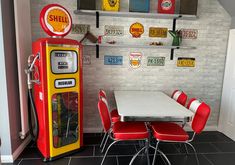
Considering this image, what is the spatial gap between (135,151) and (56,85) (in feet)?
4.64

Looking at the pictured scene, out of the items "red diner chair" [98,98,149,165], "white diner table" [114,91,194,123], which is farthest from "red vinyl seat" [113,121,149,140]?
"white diner table" [114,91,194,123]

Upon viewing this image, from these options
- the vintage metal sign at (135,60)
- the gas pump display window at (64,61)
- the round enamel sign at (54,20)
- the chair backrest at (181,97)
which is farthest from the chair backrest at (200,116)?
the round enamel sign at (54,20)

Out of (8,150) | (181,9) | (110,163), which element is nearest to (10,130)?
(8,150)

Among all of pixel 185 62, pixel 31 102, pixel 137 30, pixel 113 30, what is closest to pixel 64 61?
pixel 31 102

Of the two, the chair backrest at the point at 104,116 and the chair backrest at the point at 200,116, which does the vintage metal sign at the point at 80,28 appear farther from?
the chair backrest at the point at 200,116

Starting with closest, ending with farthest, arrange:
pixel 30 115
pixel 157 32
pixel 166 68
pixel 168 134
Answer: pixel 168 134, pixel 30 115, pixel 157 32, pixel 166 68

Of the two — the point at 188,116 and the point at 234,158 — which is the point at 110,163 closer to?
the point at 188,116

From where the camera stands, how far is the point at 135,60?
2.91m

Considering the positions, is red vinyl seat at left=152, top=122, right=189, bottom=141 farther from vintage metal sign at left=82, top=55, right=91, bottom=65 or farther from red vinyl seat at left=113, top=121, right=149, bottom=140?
vintage metal sign at left=82, top=55, right=91, bottom=65

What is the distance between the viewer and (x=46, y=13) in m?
2.03

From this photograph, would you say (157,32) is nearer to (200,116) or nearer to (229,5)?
(229,5)

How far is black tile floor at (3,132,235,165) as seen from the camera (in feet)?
7.30

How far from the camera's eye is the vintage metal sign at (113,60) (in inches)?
113

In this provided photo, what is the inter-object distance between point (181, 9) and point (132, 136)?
6.74 ft
